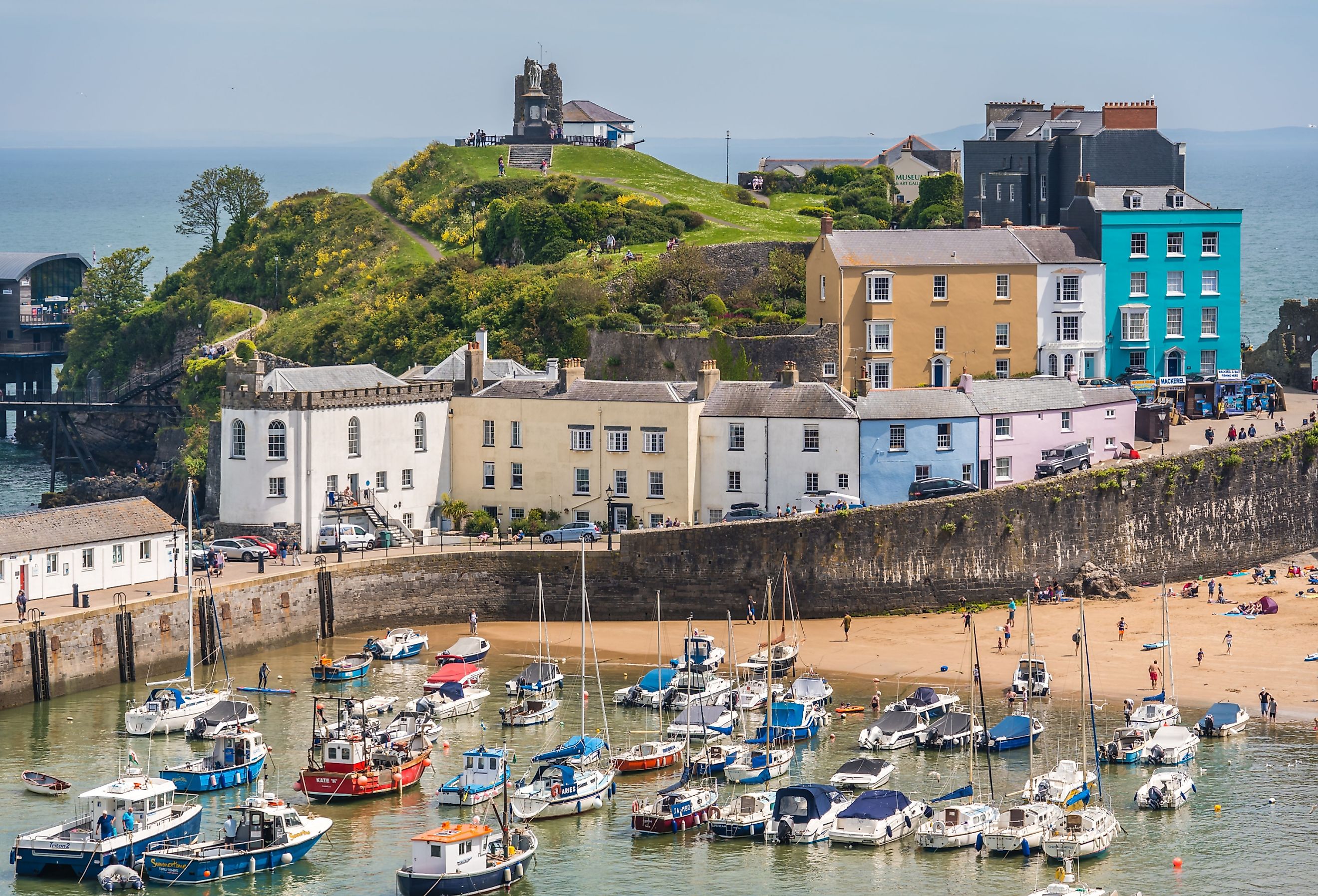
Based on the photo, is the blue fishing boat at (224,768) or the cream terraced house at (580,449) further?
the cream terraced house at (580,449)

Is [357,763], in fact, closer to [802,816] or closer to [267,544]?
[802,816]

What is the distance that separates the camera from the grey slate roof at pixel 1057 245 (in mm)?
79125

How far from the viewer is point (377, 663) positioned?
60.4 meters

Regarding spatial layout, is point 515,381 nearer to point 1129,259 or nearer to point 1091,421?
point 1091,421

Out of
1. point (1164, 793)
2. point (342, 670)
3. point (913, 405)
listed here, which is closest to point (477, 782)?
point (342, 670)

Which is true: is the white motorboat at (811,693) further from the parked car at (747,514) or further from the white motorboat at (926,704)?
the parked car at (747,514)

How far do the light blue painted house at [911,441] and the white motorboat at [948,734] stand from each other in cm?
1637

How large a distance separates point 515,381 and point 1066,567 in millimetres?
20052

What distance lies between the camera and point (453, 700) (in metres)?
54.7

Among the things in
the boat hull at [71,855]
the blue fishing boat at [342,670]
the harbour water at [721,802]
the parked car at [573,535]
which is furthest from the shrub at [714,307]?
the boat hull at [71,855]

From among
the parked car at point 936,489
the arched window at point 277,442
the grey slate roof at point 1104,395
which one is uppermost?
the grey slate roof at point 1104,395

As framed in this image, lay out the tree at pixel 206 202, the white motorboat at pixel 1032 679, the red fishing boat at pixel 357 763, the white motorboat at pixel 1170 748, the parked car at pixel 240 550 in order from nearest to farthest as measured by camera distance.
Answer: the red fishing boat at pixel 357 763 < the white motorboat at pixel 1170 748 < the white motorboat at pixel 1032 679 < the parked car at pixel 240 550 < the tree at pixel 206 202

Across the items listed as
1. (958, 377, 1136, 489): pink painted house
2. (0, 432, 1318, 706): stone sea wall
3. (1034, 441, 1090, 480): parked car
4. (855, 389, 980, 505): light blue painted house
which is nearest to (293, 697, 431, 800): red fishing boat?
(0, 432, 1318, 706): stone sea wall

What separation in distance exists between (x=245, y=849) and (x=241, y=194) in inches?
3134
